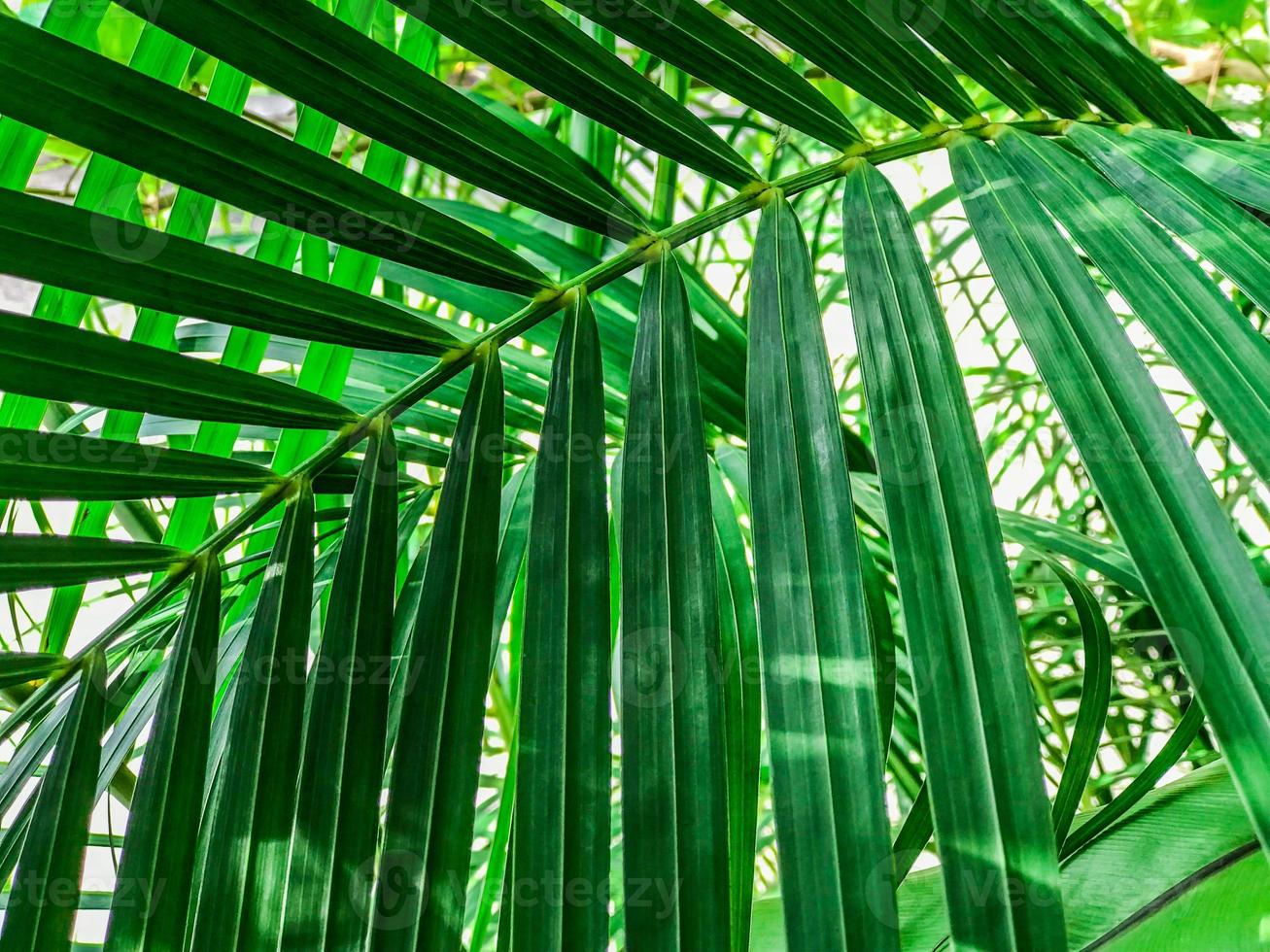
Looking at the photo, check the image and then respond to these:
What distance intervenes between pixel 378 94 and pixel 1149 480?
0.82ft

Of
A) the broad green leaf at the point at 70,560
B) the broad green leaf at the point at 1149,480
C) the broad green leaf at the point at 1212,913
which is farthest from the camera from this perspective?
the broad green leaf at the point at 1212,913

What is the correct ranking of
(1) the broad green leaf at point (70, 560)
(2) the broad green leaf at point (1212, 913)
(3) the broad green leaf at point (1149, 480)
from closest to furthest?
(3) the broad green leaf at point (1149, 480)
(1) the broad green leaf at point (70, 560)
(2) the broad green leaf at point (1212, 913)

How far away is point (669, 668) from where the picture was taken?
26cm

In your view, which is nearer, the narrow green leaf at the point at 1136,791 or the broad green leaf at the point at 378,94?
the broad green leaf at the point at 378,94

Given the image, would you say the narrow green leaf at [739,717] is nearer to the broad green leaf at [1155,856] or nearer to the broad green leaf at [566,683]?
the broad green leaf at [566,683]

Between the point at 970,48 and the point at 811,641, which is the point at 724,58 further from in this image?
the point at 811,641

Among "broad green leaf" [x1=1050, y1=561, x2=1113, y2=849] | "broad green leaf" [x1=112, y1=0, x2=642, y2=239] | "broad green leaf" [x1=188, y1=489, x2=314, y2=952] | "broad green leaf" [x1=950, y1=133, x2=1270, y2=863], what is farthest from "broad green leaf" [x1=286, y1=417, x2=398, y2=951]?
"broad green leaf" [x1=1050, y1=561, x2=1113, y2=849]

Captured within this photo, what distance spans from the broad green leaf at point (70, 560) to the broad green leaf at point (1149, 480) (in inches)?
12.6

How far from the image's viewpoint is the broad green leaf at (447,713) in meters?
0.25

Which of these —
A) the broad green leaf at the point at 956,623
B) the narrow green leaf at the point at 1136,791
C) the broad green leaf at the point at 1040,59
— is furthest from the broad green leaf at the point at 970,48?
the narrow green leaf at the point at 1136,791

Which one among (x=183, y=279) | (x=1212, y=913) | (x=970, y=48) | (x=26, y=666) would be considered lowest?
(x=1212, y=913)

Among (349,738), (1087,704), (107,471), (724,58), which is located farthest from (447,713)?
(1087,704)

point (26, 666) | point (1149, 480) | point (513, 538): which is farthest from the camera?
point (513, 538)

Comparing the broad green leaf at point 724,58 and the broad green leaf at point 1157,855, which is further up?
the broad green leaf at point 724,58
